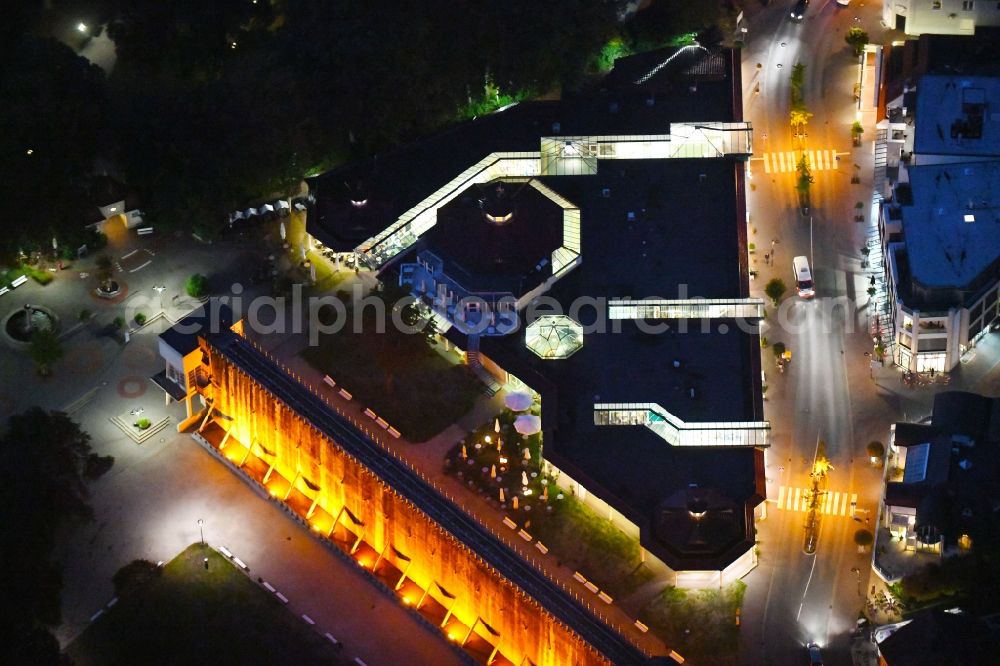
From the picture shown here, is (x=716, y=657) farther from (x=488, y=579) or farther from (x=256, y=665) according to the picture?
(x=256, y=665)

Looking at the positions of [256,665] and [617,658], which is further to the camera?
[256,665]

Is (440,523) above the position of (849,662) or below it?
above

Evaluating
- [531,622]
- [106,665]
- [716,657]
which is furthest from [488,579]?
[106,665]

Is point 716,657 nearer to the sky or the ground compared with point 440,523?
nearer to the ground

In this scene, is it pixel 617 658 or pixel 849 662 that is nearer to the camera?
pixel 617 658

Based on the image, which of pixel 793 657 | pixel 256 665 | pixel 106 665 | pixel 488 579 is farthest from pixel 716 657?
pixel 106 665

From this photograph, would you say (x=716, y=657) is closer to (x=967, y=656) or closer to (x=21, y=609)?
(x=967, y=656)
